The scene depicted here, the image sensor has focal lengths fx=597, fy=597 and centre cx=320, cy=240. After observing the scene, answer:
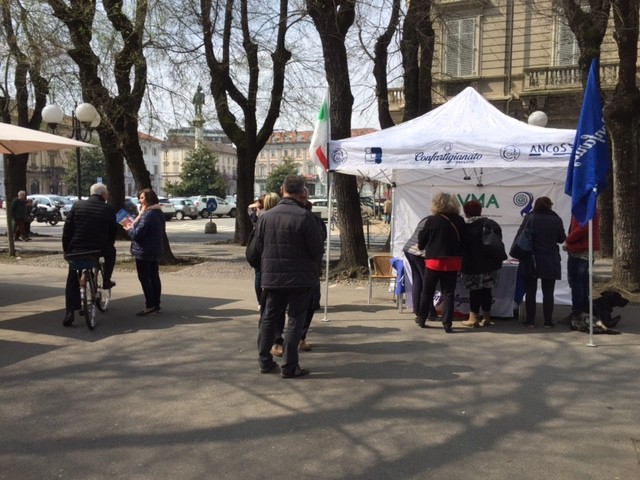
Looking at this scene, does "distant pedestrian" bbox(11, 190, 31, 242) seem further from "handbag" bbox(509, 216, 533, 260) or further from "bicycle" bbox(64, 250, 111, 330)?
"handbag" bbox(509, 216, 533, 260)

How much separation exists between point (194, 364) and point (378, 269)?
4.18 metres

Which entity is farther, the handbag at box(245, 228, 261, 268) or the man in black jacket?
the handbag at box(245, 228, 261, 268)

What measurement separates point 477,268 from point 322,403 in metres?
3.48

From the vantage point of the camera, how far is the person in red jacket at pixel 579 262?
24.3ft

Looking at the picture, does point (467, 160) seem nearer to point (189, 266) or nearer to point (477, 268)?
point (477, 268)

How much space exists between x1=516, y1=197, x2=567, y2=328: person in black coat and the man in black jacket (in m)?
3.35

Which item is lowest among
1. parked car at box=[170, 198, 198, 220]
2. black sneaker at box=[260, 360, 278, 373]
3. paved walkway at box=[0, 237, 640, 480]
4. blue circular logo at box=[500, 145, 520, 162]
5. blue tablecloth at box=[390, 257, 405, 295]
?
paved walkway at box=[0, 237, 640, 480]

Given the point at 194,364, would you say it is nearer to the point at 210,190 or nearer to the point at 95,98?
the point at 95,98

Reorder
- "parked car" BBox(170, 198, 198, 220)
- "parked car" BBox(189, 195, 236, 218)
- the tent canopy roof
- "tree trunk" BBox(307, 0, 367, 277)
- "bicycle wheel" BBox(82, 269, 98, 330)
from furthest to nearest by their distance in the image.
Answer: "parked car" BBox(189, 195, 236, 218)
"parked car" BBox(170, 198, 198, 220)
"tree trunk" BBox(307, 0, 367, 277)
the tent canopy roof
"bicycle wheel" BBox(82, 269, 98, 330)

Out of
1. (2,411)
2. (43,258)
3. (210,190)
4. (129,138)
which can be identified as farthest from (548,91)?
(210,190)

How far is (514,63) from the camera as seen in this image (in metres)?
26.1

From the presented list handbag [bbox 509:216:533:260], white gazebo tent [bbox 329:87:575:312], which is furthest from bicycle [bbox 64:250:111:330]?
handbag [bbox 509:216:533:260]

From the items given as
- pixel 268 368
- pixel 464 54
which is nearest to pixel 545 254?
pixel 268 368

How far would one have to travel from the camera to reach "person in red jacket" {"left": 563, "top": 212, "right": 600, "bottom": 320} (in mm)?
7402
